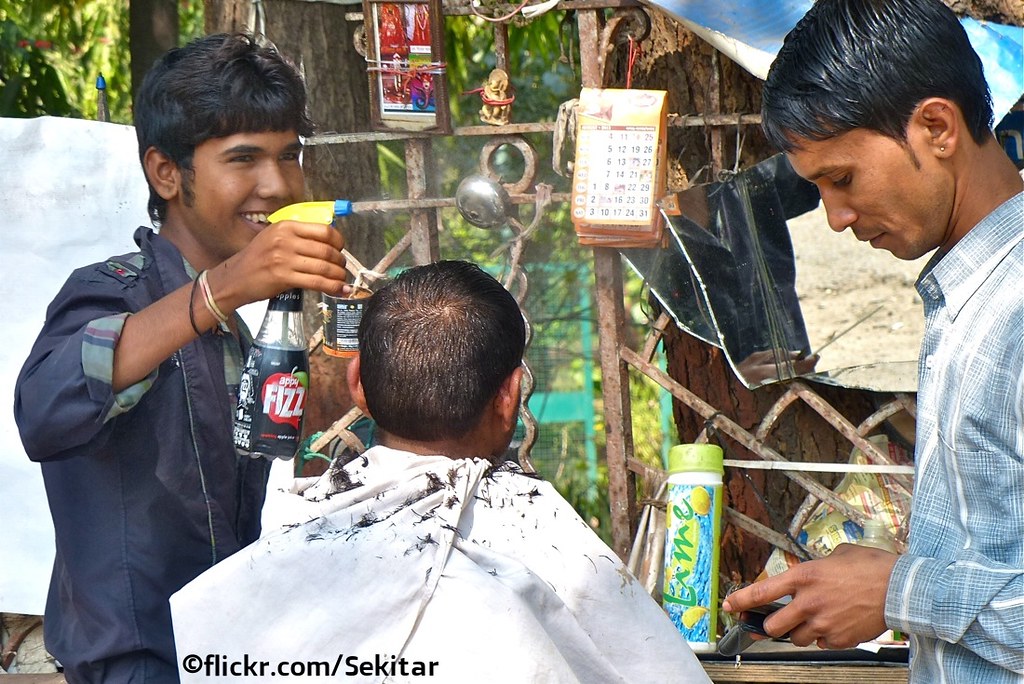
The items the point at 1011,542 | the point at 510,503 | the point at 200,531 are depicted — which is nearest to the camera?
the point at 1011,542

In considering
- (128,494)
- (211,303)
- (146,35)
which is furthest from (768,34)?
(146,35)

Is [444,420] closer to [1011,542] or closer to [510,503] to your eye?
[510,503]

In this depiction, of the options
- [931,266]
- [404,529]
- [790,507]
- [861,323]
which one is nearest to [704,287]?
[861,323]

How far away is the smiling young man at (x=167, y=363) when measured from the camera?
1.78m

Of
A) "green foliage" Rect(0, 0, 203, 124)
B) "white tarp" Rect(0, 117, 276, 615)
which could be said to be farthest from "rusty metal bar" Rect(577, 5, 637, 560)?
"green foliage" Rect(0, 0, 203, 124)

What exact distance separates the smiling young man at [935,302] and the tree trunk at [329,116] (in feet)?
5.76

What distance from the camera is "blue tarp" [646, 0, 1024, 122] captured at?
2.39 meters

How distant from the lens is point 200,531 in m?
1.98

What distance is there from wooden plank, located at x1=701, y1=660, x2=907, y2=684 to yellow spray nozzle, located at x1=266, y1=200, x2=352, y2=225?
1310mm

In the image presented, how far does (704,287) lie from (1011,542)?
4.51 ft

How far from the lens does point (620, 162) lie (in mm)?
2588

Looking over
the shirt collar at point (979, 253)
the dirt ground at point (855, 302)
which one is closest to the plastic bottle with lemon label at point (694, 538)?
the dirt ground at point (855, 302)

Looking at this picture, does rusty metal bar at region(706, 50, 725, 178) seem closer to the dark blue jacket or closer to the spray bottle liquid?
the spray bottle liquid

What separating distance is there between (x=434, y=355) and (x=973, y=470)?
2.47 ft
